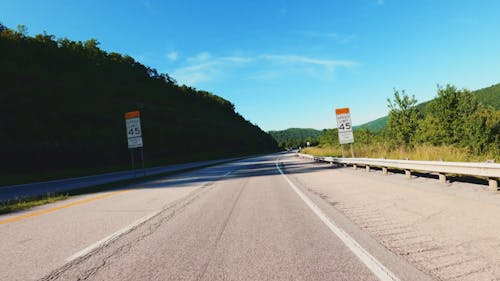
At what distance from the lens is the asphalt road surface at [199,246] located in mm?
3533

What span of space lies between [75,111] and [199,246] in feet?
145

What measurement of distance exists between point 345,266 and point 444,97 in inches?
1683

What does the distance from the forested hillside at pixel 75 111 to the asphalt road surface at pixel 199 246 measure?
27.3 metres

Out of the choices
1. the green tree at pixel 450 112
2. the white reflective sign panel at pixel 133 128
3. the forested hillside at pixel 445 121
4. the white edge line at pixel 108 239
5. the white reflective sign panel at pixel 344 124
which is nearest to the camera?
the white edge line at pixel 108 239

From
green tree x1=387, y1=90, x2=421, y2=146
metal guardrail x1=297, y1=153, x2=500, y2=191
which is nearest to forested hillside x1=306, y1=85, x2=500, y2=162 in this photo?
green tree x1=387, y1=90, x2=421, y2=146

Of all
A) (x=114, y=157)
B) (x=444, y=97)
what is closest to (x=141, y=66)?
(x=114, y=157)

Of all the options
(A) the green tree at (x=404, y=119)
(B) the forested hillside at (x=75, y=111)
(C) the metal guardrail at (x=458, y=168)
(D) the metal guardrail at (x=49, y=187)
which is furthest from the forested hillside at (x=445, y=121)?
(B) the forested hillside at (x=75, y=111)

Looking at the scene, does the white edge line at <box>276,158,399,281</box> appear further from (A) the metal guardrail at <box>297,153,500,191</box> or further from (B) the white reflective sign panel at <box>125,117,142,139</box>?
(B) the white reflective sign panel at <box>125,117,142,139</box>

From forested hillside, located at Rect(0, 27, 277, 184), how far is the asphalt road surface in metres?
27.3

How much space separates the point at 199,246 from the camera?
455 centimetres

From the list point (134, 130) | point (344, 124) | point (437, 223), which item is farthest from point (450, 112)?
point (437, 223)

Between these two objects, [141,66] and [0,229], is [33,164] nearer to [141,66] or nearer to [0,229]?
[0,229]

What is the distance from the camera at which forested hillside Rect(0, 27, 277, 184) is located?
3155 centimetres

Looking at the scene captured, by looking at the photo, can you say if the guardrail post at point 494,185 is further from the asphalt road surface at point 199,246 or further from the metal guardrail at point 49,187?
the metal guardrail at point 49,187
